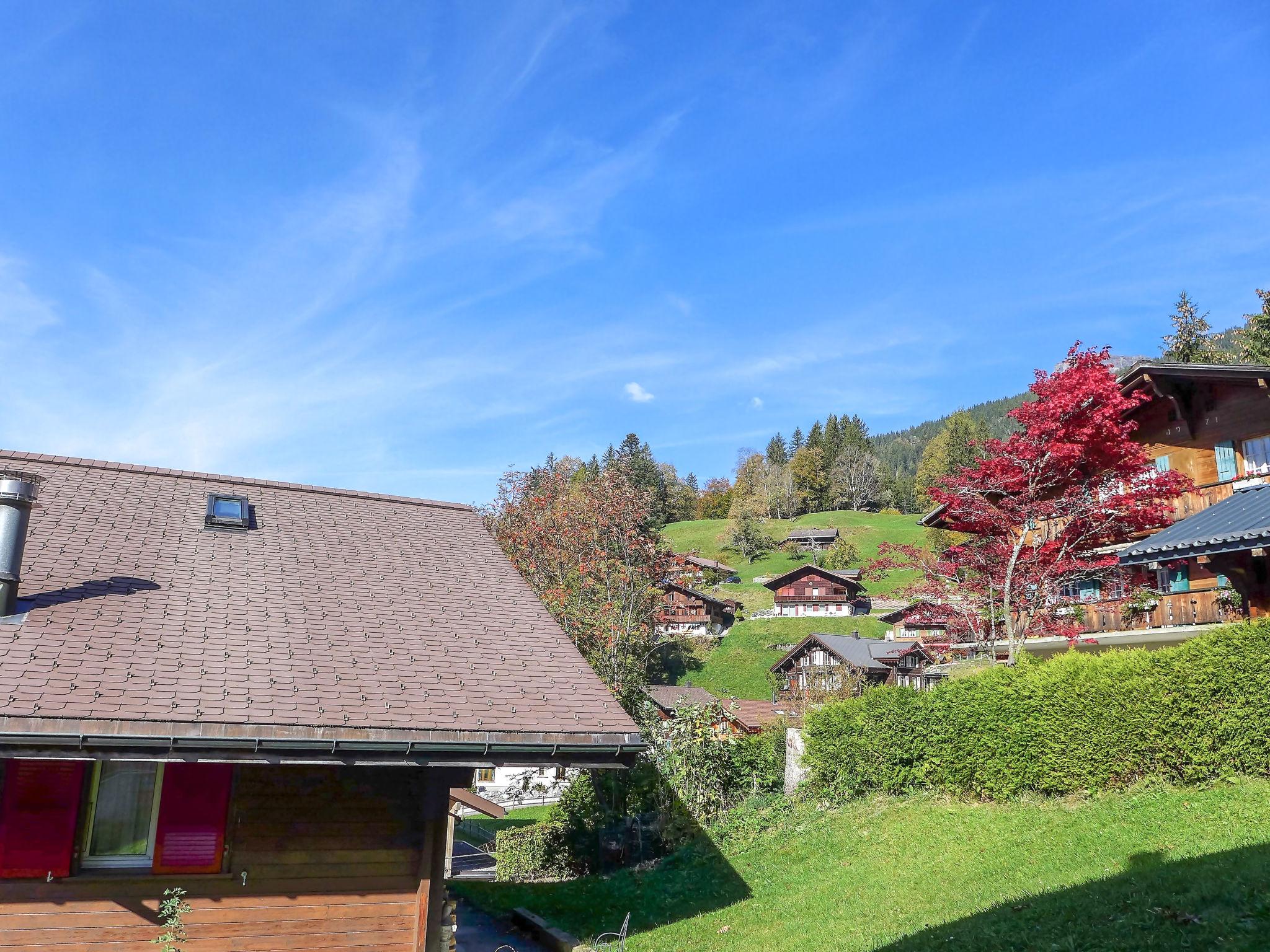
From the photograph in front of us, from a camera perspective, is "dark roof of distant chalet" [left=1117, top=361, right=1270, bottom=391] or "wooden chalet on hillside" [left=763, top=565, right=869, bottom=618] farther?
"wooden chalet on hillside" [left=763, top=565, right=869, bottom=618]

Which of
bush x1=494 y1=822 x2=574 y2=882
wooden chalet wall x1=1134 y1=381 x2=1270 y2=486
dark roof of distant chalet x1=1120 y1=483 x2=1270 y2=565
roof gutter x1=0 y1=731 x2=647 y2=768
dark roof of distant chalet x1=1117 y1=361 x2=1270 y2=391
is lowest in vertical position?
bush x1=494 y1=822 x2=574 y2=882

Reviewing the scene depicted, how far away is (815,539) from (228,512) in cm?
8753

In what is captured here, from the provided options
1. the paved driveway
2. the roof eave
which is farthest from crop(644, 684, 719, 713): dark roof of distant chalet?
the roof eave

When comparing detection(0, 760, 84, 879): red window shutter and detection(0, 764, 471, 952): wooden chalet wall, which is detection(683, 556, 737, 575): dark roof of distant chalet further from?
detection(0, 760, 84, 879): red window shutter

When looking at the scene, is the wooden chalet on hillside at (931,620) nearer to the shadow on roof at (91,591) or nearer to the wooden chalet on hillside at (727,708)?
the wooden chalet on hillside at (727,708)

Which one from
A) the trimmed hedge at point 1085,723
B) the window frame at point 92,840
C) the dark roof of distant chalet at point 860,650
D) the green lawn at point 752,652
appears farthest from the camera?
the green lawn at point 752,652

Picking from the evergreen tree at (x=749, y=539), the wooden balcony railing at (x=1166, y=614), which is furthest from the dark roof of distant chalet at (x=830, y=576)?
the wooden balcony railing at (x=1166, y=614)

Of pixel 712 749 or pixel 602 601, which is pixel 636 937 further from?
pixel 602 601

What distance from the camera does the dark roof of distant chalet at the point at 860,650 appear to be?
167 ft

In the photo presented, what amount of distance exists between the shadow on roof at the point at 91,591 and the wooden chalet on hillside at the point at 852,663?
33.2 m

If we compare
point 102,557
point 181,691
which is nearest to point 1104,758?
point 181,691

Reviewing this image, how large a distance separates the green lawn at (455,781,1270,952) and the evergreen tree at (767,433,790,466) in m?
120

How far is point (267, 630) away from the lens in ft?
32.6

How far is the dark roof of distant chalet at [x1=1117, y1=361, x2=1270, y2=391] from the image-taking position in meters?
18.7
